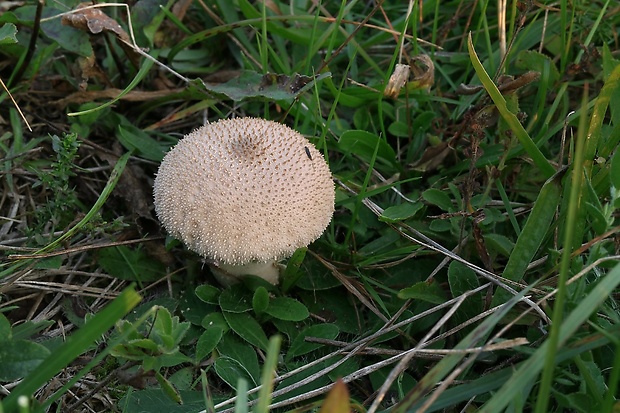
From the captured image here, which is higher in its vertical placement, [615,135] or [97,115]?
[615,135]

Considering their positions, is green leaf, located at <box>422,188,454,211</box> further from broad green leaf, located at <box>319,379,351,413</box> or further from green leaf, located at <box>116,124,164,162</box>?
broad green leaf, located at <box>319,379,351,413</box>

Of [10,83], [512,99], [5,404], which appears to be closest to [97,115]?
[10,83]

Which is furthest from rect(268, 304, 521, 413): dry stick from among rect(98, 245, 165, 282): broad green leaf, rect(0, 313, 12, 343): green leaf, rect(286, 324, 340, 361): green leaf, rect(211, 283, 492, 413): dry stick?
rect(98, 245, 165, 282): broad green leaf

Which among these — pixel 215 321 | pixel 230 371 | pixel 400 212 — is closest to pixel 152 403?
pixel 230 371

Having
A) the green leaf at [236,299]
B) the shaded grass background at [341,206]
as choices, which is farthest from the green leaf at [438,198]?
the green leaf at [236,299]

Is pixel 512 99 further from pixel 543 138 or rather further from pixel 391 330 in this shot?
pixel 391 330
